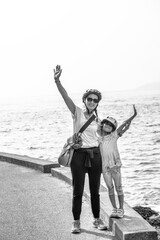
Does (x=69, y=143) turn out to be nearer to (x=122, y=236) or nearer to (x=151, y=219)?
(x=122, y=236)

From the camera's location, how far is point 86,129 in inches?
201

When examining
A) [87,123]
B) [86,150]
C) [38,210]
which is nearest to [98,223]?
[86,150]

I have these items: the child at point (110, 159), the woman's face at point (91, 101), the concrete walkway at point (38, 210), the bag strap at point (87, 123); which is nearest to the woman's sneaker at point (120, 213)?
the child at point (110, 159)

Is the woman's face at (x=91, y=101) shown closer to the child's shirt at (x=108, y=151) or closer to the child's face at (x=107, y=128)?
the child's face at (x=107, y=128)

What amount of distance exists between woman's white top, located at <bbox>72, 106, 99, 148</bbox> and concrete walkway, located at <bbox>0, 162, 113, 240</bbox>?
107 centimetres

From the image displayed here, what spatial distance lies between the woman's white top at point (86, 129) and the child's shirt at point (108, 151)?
5.7 inches

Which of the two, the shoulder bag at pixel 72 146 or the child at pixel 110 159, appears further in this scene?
the child at pixel 110 159

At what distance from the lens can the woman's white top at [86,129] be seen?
5.10 meters

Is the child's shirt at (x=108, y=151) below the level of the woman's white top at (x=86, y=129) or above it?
below

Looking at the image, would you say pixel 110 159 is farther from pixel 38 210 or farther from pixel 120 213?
pixel 38 210

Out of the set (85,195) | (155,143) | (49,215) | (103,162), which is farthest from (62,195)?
(155,143)

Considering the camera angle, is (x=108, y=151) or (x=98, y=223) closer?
(x=108, y=151)

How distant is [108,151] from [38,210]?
5.32 feet

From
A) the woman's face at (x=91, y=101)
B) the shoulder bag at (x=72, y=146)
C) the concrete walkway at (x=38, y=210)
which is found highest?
the woman's face at (x=91, y=101)
